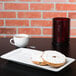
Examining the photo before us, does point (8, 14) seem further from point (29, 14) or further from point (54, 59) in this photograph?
point (54, 59)

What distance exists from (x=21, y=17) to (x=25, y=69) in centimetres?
133

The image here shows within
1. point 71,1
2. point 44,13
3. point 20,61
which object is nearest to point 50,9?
point 44,13

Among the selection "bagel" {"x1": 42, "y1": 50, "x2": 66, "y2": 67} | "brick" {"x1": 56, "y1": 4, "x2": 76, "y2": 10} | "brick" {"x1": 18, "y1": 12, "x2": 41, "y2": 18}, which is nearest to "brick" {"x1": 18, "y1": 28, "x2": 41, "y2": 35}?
"brick" {"x1": 18, "y1": 12, "x2": 41, "y2": 18}

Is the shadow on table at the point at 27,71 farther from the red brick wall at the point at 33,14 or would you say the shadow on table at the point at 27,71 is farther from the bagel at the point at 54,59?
the red brick wall at the point at 33,14

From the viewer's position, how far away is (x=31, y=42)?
4.86 feet

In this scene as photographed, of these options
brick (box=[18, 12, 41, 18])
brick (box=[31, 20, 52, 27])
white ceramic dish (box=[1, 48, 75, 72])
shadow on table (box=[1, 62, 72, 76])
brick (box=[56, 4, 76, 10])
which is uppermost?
brick (box=[56, 4, 76, 10])

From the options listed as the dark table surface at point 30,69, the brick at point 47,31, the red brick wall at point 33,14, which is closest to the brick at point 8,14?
the red brick wall at point 33,14

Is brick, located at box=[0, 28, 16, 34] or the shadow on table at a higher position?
brick, located at box=[0, 28, 16, 34]

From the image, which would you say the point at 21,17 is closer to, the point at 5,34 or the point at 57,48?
the point at 5,34

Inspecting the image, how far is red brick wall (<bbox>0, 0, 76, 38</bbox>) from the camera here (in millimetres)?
2221

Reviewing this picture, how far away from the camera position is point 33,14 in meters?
2.25

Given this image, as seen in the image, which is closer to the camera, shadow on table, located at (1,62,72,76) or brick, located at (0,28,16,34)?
shadow on table, located at (1,62,72,76)

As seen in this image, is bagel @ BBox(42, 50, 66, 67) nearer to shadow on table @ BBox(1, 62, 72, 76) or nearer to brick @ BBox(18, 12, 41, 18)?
shadow on table @ BBox(1, 62, 72, 76)

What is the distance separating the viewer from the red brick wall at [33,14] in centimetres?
222
